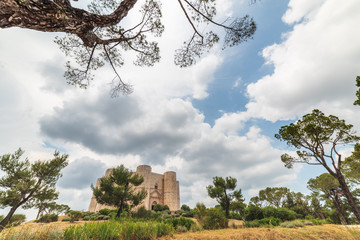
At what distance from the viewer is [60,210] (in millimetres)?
16531

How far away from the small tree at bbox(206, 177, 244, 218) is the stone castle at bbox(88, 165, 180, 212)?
12973 millimetres

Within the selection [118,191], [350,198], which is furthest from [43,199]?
[350,198]

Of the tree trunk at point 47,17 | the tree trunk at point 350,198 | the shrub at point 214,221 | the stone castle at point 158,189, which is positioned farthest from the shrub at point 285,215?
the tree trunk at point 47,17

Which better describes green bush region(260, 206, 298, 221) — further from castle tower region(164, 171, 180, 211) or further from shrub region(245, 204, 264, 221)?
castle tower region(164, 171, 180, 211)

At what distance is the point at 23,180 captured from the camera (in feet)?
43.5

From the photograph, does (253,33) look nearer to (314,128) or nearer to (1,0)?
(1,0)

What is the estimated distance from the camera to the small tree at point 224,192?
13594 millimetres

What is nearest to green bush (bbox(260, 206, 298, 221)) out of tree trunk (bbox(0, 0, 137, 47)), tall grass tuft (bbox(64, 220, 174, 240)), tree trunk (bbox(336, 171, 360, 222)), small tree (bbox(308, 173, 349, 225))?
tree trunk (bbox(336, 171, 360, 222))

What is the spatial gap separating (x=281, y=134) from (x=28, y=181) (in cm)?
2333

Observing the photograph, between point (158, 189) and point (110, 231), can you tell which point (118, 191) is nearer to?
point (110, 231)

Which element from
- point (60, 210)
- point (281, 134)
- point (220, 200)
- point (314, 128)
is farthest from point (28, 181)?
point (314, 128)

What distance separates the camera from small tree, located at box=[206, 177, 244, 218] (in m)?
13.6

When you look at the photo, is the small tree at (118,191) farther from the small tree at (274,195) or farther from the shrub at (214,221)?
the small tree at (274,195)

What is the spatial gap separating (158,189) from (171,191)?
102 inches
